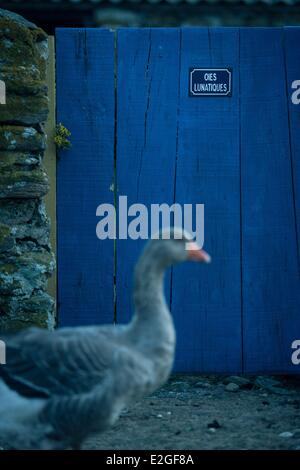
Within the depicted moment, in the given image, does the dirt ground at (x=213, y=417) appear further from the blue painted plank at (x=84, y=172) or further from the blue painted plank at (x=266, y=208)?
the blue painted plank at (x=84, y=172)

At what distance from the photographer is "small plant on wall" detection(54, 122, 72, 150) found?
203 inches

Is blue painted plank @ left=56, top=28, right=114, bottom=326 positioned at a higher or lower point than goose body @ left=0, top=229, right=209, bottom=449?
higher

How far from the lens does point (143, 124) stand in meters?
5.25

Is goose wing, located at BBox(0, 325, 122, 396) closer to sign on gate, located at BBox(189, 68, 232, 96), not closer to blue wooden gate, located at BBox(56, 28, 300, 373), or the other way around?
blue wooden gate, located at BBox(56, 28, 300, 373)

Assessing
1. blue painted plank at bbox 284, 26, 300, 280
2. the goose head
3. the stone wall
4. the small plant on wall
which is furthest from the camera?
blue painted plank at bbox 284, 26, 300, 280

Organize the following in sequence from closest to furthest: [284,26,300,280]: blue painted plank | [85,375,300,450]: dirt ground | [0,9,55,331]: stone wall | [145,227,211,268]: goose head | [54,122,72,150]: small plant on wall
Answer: [145,227,211,268]: goose head → [85,375,300,450]: dirt ground → [0,9,55,331]: stone wall → [54,122,72,150]: small plant on wall → [284,26,300,280]: blue painted plank

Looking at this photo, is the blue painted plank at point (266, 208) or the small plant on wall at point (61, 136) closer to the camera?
the small plant on wall at point (61, 136)

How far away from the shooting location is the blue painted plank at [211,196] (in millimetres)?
5238

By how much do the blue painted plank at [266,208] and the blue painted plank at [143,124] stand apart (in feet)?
1.66

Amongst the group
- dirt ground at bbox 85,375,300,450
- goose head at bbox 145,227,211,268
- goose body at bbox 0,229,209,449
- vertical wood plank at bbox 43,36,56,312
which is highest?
vertical wood plank at bbox 43,36,56,312

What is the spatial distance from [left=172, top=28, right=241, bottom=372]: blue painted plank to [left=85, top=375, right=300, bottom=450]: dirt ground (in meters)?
0.22

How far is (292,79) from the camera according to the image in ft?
17.2

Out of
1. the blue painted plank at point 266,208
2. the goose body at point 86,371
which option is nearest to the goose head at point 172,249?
the goose body at point 86,371

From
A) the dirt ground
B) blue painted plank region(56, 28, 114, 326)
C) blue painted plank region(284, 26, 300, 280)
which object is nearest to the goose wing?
the dirt ground
